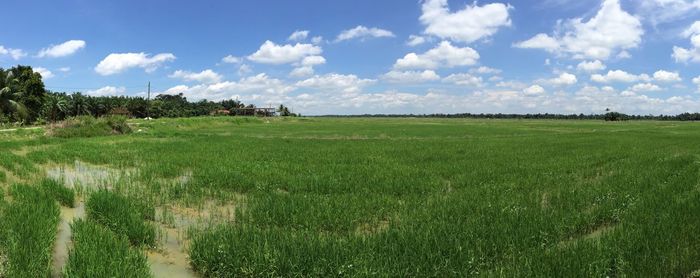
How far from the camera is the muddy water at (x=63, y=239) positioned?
487 cm

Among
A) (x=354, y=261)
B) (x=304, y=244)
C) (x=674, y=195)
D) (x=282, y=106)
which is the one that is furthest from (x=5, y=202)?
(x=282, y=106)

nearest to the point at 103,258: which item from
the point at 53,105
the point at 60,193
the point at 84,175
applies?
the point at 60,193

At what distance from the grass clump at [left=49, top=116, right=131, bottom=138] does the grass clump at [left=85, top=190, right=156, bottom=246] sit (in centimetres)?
2240

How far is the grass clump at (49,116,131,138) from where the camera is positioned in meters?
26.5

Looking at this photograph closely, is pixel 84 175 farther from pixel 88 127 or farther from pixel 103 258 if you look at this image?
pixel 88 127

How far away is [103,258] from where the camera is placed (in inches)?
179

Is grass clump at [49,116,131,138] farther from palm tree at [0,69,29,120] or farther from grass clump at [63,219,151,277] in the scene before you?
grass clump at [63,219,151,277]

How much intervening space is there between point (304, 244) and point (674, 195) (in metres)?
7.11

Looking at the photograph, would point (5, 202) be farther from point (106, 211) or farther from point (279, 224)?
point (279, 224)

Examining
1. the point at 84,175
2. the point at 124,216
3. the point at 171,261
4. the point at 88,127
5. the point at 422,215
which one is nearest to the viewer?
the point at 171,261

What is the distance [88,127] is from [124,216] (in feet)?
80.8

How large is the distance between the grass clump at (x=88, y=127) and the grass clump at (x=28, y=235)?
70.9 feet

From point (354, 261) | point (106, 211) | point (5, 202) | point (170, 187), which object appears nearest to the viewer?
point (354, 261)

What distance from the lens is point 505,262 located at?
4.80 m
